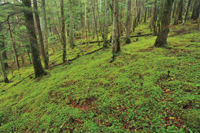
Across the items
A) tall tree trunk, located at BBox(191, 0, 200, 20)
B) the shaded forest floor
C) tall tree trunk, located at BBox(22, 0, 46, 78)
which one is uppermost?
tall tree trunk, located at BBox(191, 0, 200, 20)

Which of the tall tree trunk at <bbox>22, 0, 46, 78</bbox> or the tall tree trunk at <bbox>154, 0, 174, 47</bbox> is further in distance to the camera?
the tall tree trunk at <bbox>154, 0, 174, 47</bbox>

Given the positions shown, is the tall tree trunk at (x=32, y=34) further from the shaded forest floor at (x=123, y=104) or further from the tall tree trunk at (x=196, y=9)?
the tall tree trunk at (x=196, y=9)

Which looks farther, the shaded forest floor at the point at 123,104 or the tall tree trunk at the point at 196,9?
the tall tree trunk at the point at 196,9

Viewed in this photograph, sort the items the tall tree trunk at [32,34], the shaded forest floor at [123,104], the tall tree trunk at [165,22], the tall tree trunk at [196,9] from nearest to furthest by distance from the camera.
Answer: the shaded forest floor at [123,104]
the tall tree trunk at [32,34]
the tall tree trunk at [165,22]
the tall tree trunk at [196,9]

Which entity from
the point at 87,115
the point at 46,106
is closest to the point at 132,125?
the point at 87,115

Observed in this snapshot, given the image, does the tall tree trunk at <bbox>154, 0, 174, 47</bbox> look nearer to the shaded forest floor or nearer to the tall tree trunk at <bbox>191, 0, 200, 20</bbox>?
the shaded forest floor

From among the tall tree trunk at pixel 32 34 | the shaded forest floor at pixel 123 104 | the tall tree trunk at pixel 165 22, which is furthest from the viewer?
the tall tree trunk at pixel 165 22

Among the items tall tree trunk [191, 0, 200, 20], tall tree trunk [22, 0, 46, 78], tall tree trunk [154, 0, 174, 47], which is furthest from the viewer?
tall tree trunk [191, 0, 200, 20]

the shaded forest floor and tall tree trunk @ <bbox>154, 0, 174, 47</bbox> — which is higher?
tall tree trunk @ <bbox>154, 0, 174, 47</bbox>

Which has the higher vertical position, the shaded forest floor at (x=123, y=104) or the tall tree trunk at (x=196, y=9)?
the tall tree trunk at (x=196, y=9)

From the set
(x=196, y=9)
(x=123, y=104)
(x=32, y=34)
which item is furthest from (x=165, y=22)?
(x=196, y=9)

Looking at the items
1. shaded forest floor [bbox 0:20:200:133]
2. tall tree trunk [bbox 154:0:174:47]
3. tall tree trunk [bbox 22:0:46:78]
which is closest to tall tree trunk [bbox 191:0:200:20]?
tall tree trunk [bbox 154:0:174:47]

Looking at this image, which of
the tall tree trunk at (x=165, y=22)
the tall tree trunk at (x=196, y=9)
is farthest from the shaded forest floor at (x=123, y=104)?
the tall tree trunk at (x=196, y=9)

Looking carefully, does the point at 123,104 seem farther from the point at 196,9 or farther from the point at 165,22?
the point at 196,9
